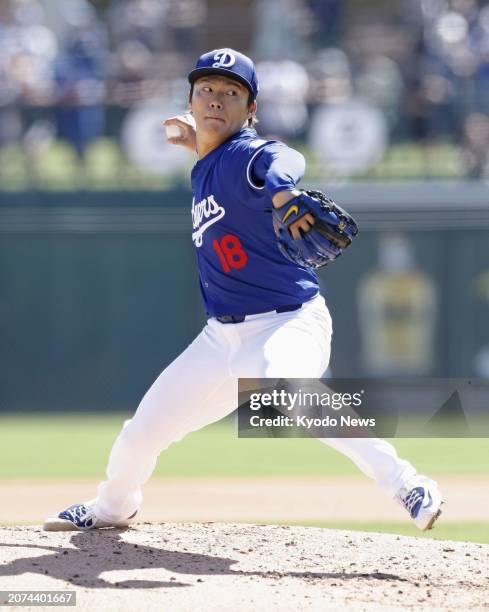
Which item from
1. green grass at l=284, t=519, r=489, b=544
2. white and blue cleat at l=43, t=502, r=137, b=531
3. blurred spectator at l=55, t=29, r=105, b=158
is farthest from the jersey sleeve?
blurred spectator at l=55, t=29, r=105, b=158

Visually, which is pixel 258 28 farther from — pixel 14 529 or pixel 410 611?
pixel 410 611

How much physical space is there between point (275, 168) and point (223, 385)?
2.89ft

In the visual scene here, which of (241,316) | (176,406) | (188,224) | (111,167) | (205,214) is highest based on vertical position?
(111,167)

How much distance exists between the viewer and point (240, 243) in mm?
3963

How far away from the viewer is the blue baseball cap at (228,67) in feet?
13.2

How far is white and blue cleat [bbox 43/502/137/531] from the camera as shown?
4.44 metres

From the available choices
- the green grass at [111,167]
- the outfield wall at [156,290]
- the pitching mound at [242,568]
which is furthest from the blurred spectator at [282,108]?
the pitching mound at [242,568]

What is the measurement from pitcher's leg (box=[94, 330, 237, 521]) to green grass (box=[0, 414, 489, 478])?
3181 mm

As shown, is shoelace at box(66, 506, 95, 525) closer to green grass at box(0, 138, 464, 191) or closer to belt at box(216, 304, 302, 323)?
belt at box(216, 304, 302, 323)

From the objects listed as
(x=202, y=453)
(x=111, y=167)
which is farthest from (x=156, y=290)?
(x=202, y=453)

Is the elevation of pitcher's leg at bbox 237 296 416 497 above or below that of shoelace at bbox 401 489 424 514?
above

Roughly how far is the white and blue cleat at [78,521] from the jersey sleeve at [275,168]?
1487mm

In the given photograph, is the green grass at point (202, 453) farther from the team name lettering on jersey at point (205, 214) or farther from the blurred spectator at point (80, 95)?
the team name lettering on jersey at point (205, 214)

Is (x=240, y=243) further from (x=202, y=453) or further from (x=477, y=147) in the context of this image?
(x=477, y=147)
